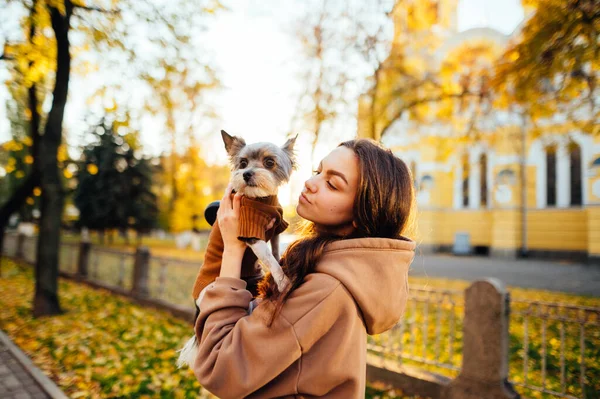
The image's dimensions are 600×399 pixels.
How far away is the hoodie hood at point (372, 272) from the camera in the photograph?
4.44ft

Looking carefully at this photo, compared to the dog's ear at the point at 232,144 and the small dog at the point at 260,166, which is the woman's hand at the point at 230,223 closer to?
the small dog at the point at 260,166

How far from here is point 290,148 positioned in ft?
8.54

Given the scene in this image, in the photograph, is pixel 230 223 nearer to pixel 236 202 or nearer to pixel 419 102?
pixel 236 202

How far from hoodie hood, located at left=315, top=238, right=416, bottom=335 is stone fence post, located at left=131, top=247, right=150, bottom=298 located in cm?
969

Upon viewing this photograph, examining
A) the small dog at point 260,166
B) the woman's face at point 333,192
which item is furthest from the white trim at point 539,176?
the woman's face at point 333,192

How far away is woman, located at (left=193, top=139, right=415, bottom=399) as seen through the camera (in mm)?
1303

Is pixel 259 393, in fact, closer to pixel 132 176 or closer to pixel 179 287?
pixel 179 287

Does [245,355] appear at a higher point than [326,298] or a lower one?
lower

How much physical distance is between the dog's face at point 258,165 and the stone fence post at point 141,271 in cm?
863

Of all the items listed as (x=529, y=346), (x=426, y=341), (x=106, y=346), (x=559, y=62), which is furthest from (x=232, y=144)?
(x=559, y=62)

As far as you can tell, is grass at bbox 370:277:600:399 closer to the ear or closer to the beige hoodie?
the ear

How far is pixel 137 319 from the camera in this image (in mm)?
8594

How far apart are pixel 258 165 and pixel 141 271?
9.11 metres

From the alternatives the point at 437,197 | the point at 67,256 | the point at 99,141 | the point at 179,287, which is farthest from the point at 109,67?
the point at 437,197
